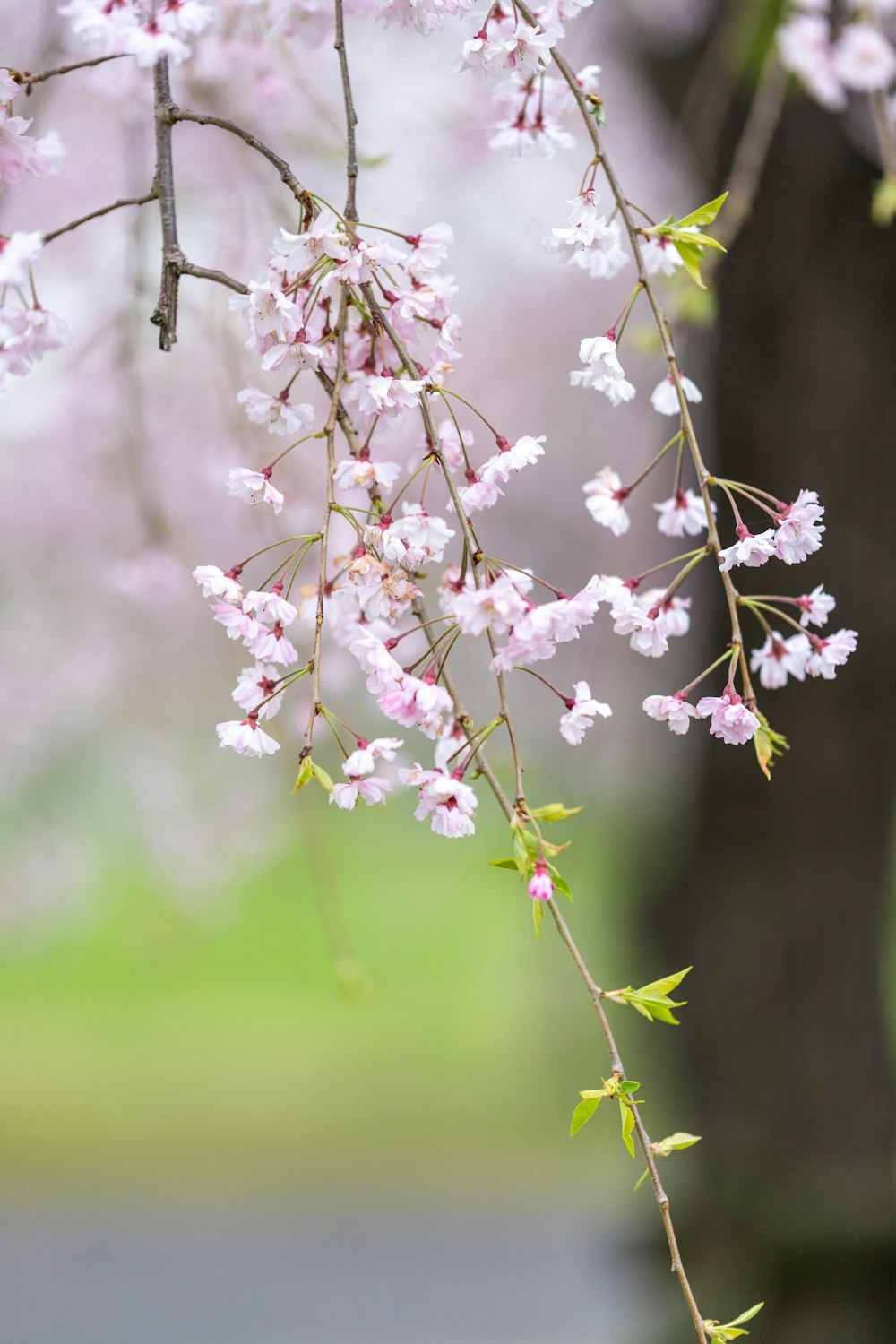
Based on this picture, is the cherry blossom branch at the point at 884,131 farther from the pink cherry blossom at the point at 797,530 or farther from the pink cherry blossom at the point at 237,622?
the pink cherry blossom at the point at 237,622

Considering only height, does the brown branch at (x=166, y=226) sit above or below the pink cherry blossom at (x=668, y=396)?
above

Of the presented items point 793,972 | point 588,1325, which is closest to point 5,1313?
point 588,1325

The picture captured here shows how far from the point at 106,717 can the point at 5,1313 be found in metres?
2.76

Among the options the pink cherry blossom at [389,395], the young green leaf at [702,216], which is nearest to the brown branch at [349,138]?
the pink cherry blossom at [389,395]

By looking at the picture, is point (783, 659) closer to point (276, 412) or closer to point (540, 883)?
point (540, 883)

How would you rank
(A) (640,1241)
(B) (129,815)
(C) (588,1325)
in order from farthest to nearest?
1. (B) (129,815)
2. (C) (588,1325)
3. (A) (640,1241)

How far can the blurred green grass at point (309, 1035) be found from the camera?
697 cm

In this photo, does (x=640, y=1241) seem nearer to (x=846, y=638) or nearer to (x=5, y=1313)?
(x=846, y=638)

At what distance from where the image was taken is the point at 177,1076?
26.1 ft

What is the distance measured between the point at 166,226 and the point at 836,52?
145cm

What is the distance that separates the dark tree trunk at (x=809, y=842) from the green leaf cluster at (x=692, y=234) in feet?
6.87

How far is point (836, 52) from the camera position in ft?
6.38

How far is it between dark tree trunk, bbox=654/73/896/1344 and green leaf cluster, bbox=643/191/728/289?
209 centimetres

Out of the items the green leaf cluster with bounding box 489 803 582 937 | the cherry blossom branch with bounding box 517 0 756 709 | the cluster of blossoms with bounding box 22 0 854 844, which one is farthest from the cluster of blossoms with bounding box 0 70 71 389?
the green leaf cluster with bounding box 489 803 582 937
